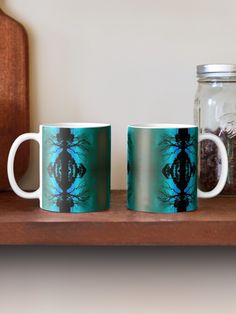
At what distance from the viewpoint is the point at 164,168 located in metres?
0.80

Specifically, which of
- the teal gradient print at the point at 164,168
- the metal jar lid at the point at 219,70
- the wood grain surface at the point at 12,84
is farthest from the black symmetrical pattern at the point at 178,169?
the wood grain surface at the point at 12,84

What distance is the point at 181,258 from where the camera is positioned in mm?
917

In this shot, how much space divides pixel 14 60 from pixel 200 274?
0.38m

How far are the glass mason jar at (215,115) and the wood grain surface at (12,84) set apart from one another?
0.77ft

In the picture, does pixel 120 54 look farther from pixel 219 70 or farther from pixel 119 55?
pixel 219 70

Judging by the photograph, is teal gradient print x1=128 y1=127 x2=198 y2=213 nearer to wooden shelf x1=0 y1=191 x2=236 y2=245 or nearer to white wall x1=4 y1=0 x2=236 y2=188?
wooden shelf x1=0 y1=191 x2=236 y2=245

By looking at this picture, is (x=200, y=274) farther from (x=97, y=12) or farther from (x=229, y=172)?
(x=97, y=12)

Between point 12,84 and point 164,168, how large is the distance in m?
0.26

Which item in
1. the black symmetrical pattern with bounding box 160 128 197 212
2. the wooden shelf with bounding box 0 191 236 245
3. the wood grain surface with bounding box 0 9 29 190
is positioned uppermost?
the wood grain surface with bounding box 0 9 29 190

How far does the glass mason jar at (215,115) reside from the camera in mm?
880

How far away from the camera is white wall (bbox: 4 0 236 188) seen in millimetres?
A: 948

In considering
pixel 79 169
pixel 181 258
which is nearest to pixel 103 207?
pixel 79 169

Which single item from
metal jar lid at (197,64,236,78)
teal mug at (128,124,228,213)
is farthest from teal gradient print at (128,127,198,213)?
metal jar lid at (197,64,236,78)

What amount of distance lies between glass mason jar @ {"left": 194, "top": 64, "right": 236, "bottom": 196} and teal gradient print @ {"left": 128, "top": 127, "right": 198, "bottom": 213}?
0.08m
